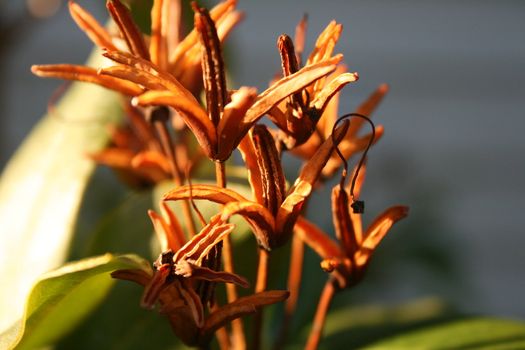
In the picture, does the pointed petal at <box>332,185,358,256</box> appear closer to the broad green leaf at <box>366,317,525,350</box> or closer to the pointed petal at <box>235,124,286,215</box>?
the pointed petal at <box>235,124,286,215</box>

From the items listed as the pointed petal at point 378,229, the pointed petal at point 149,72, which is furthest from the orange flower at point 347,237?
the pointed petal at point 149,72

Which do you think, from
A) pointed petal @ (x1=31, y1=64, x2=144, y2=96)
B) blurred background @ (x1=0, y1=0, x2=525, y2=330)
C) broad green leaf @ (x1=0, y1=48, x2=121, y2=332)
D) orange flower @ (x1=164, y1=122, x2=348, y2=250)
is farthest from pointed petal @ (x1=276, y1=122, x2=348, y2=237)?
blurred background @ (x1=0, y1=0, x2=525, y2=330)

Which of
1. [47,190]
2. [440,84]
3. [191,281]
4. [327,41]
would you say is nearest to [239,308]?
[191,281]

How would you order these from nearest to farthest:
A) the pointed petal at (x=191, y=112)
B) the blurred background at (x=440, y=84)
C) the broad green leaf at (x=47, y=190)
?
the pointed petal at (x=191, y=112)
the broad green leaf at (x=47, y=190)
the blurred background at (x=440, y=84)

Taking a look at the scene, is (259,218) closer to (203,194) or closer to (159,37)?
(203,194)

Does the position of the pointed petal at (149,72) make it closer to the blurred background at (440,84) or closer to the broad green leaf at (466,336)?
the broad green leaf at (466,336)

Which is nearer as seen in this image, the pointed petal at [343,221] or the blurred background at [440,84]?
the pointed petal at [343,221]
